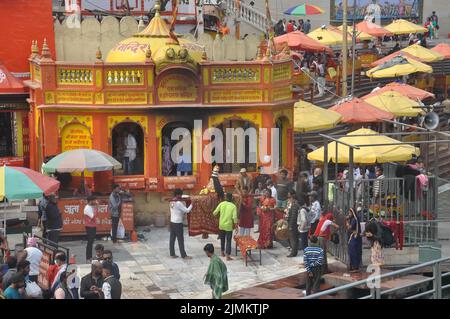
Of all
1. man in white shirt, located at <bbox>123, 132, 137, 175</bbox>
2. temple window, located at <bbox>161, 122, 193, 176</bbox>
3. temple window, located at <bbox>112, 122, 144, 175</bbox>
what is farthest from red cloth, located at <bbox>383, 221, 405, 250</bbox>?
man in white shirt, located at <bbox>123, 132, 137, 175</bbox>

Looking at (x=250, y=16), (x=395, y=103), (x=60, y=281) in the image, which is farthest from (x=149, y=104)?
(x=250, y=16)

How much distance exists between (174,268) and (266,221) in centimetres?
228

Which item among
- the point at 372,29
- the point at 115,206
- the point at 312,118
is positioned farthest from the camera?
the point at 372,29

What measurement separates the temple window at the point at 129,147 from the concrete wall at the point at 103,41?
4.02m

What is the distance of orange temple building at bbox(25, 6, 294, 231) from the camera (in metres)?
21.9

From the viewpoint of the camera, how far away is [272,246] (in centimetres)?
1994

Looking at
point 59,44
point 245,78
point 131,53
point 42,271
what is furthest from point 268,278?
point 59,44

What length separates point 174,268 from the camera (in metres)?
18.5

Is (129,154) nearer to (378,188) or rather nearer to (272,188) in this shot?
(272,188)

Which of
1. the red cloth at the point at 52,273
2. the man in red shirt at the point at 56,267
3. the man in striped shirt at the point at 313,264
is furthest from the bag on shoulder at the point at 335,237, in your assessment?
the red cloth at the point at 52,273

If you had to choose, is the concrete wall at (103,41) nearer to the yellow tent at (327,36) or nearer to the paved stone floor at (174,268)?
the paved stone floor at (174,268)

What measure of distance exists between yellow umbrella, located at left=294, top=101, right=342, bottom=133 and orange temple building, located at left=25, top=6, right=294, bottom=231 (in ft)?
8.74

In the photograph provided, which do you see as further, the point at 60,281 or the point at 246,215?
the point at 246,215
